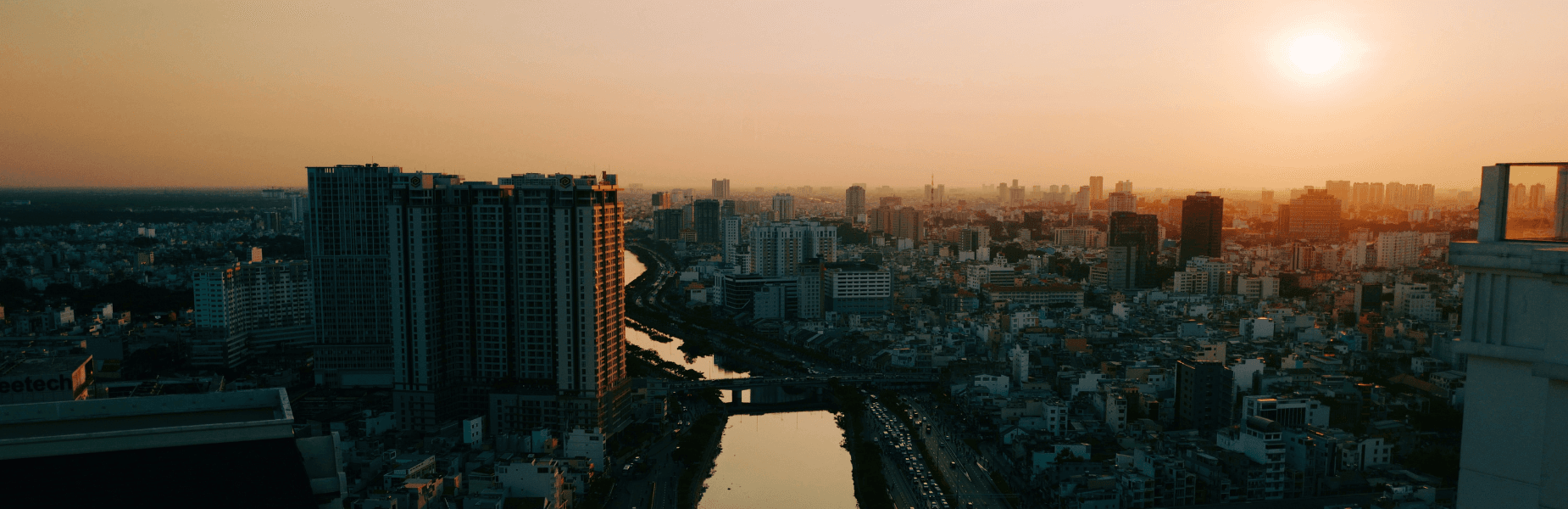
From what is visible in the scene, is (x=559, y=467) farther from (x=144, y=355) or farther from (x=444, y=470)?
(x=144, y=355)

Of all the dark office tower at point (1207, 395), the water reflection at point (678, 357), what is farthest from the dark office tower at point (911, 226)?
the dark office tower at point (1207, 395)

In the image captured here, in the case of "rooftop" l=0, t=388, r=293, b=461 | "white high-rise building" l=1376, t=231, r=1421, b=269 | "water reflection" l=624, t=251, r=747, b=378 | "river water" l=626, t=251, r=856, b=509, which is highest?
"rooftop" l=0, t=388, r=293, b=461

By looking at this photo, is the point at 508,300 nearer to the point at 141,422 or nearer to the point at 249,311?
the point at 141,422

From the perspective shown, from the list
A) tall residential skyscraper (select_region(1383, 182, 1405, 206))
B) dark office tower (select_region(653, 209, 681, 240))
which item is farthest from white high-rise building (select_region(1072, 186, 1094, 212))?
dark office tower (select_region(653, 209, 681, 240))

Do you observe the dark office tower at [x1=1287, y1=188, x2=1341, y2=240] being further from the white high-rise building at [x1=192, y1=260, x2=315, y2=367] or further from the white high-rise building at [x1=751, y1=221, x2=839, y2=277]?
the white high-rise building at [x1=192, y1=260, x2=315, y2=367]

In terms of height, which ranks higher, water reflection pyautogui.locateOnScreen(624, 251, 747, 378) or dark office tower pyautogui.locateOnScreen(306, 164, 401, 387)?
dark office tower pyautogui.locateOnScreen(306, 164, 401, 387)

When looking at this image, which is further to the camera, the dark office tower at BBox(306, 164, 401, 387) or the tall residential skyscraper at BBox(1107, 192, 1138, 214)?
the tall residential skyscraper at BBox(1107, 192, 1138, 214)
